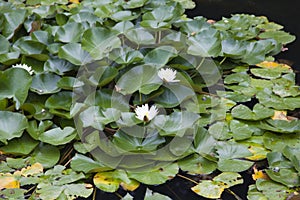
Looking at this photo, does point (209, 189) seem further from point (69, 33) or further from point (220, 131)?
point (69, 33)

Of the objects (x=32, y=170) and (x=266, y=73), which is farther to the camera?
(x=266, y=73)

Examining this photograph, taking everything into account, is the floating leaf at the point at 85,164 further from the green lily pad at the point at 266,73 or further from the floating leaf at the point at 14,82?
the green lily pad at the point at 266,73

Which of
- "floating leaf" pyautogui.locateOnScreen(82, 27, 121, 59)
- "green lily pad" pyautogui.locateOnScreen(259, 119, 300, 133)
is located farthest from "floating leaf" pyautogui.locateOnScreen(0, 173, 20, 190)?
"green lily pad" pyautogui.locateOnScreen(259, 119, 300, 133)

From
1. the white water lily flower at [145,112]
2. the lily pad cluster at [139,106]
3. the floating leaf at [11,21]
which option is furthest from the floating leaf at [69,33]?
the white water lily flower at [145,112]

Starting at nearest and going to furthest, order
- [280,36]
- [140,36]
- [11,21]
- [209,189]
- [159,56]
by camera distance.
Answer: [209,189]
[159,56]
[140,36]
[11,21]
[280,36]

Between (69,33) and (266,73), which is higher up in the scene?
(69,33)

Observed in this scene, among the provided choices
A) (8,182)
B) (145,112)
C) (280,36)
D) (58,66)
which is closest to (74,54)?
(58,66)

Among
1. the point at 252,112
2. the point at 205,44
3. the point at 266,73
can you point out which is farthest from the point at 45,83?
the point at 266,73

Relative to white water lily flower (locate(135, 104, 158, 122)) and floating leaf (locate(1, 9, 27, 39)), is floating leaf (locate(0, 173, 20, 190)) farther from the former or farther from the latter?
floating leaf (locate(1, 9, 27, 39))

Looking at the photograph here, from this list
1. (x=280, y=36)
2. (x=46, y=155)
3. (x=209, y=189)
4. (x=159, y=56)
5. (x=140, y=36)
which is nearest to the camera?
(x=209, y=189)

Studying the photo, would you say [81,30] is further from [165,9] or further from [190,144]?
[190,144]

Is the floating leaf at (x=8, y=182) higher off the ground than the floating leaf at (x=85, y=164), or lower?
lower
